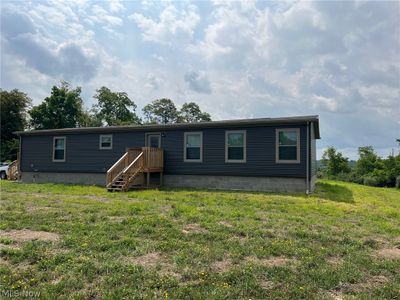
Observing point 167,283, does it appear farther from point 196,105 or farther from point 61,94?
point 196,105

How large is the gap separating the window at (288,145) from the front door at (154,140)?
5.71 metres

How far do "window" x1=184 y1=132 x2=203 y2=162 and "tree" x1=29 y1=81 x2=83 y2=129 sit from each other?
27.8m

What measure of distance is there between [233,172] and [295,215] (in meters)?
6.51

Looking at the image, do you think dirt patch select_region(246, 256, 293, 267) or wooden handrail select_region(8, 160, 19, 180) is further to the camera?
wooden handrail select_region(8, 160, 19, 180)

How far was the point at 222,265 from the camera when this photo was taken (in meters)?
4.31

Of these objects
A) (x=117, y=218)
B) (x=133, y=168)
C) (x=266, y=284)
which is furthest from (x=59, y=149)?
(x=266, y=284)

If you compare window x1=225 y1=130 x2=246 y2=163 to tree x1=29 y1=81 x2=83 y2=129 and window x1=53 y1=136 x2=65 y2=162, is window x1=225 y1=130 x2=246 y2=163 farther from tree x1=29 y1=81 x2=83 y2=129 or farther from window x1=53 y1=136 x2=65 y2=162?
tree x1=29 y1=81 x2=83 y2=129

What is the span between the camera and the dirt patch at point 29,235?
5359mm

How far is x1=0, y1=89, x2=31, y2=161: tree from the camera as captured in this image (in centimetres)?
3481

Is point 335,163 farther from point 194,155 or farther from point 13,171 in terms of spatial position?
point 13,171

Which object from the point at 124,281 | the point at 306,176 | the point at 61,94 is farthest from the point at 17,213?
the point at 61,94

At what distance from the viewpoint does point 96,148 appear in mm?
17562

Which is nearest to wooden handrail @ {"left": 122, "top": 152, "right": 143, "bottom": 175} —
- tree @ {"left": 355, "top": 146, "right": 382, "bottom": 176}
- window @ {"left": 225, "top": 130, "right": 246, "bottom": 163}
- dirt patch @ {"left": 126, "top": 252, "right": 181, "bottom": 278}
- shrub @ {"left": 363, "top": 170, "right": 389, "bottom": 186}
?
window @ {"left": 225, "top": 130, "right": 246, "bottom": 163}

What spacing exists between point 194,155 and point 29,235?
10.0 m
